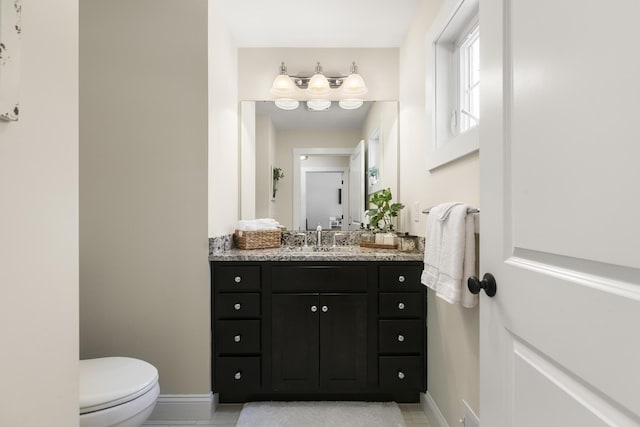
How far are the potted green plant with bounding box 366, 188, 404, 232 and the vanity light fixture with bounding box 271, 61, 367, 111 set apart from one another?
0.74 metres

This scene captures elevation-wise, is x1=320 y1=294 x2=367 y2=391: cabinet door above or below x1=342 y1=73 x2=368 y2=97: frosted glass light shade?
below

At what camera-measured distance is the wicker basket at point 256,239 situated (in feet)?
7.38

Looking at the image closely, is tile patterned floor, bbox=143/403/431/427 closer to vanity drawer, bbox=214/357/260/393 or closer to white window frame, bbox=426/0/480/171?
vanity drawer, bbox=214/357/260/393

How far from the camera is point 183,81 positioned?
6.20ft

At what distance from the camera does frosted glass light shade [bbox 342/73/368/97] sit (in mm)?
2451

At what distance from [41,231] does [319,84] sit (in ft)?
6.81

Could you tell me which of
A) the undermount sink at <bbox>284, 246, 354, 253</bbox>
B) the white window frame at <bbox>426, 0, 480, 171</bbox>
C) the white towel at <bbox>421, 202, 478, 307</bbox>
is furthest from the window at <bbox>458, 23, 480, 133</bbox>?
the undermount sink at <bbox>284, 246, 354, 253</bbox>

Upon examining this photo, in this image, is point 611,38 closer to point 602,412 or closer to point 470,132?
point 602,412

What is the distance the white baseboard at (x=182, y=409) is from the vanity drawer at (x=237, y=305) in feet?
1.62

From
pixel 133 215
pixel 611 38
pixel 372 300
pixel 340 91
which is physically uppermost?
pixel 340 91

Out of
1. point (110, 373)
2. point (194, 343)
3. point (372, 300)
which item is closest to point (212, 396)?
point (194, 343)

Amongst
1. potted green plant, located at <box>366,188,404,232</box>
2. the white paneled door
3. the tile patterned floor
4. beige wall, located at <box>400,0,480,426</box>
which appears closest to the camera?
the white paneled door

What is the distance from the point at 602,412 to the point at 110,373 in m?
1.69

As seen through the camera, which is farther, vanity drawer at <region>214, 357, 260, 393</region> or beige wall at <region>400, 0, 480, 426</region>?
vanity drawer at <region>214, 357, 260, 393</region>
